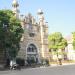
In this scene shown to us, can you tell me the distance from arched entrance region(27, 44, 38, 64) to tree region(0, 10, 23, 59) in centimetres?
1510

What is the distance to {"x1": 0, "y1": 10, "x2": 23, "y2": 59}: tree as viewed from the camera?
50.3 metres

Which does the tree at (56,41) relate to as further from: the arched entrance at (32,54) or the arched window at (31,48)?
the arched entrance at (32,54)

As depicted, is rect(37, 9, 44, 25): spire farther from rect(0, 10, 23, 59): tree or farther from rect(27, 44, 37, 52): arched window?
rect(0, 10, 23, 59): tree

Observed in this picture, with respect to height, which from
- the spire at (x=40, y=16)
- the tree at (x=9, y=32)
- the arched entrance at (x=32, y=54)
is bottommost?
the arched entrance at (x=32, y=54)

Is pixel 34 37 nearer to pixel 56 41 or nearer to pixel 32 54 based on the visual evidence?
pixel 32 54

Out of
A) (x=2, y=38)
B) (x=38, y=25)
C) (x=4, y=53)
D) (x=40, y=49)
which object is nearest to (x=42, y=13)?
(x=38, y=25)

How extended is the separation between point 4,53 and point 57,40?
21.8 metres

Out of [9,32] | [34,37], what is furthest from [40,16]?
[9,32]

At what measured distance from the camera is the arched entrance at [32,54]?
69.2 m

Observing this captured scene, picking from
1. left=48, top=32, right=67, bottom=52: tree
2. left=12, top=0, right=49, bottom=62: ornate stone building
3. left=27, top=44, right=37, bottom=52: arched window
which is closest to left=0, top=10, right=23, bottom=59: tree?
left=12, top=0, right=49, bottom=62: ornate stone building

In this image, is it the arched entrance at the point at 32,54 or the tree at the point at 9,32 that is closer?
the tree at the point at 9,32

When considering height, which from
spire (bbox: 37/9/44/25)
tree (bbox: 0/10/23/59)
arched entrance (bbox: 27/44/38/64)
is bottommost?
arched entrance (bbox: 27/44/38/64)

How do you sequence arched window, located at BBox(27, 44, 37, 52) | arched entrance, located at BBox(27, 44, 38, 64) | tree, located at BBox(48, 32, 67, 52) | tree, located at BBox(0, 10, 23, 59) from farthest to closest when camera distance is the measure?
tree, located at BBox(48, 32, 67, 52)
arched window, located at BBox(27, 44, 37, 52)
arched entrance, located at BBox(27, 44, 38, 64)
tree, located at BBox(0, 10, 23, 59)

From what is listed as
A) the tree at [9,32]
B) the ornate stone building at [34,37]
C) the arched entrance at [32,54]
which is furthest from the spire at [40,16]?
the tree at [9,32]
